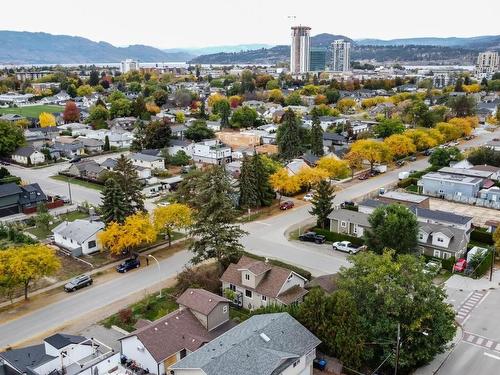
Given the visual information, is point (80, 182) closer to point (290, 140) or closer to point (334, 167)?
point (290, 140)

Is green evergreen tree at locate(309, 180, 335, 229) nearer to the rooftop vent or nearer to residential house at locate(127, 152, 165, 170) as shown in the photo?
the rooftop vent

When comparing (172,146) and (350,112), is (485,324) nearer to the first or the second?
(172,146)

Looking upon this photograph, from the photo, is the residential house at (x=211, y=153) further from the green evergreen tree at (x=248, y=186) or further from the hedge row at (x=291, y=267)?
the hedge row at (x=291, y=267)

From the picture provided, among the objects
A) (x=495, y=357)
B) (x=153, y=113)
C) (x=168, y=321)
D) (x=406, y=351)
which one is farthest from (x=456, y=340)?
(x=153, y=113)

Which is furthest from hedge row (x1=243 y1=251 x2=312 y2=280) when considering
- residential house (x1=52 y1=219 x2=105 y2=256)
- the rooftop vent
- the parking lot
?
Answer: the parking lot

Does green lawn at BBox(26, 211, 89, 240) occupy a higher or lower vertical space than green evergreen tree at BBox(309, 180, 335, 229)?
lower

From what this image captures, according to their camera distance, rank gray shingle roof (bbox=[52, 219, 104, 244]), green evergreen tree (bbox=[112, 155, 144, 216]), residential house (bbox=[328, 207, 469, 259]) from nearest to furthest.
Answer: residential house (bbox=[328, 207, 469, 259]) < gray shingle roof (bbox=[52, 219, 104, 244]) < green evergreen tree (bbox=[112, 155, 144, 216])

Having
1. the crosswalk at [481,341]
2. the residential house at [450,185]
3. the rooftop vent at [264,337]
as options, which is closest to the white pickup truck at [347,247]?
the crosswalk at [481,341]

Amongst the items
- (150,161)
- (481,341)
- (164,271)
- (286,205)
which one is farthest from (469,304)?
(150,161)

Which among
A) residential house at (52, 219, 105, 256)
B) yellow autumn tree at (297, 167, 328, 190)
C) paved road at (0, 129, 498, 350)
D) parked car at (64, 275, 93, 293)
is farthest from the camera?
yellow autumn tree at (297, 167, 328, 190)
